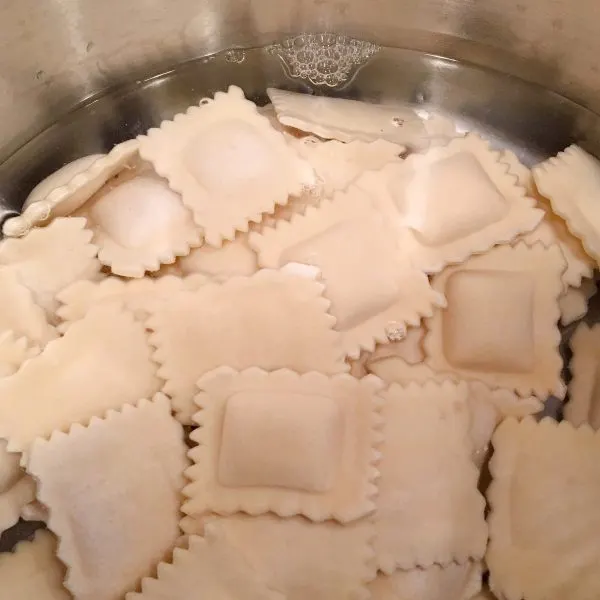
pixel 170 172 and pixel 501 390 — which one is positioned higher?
pixel 170 172

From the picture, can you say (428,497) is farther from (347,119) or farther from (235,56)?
(235,56)

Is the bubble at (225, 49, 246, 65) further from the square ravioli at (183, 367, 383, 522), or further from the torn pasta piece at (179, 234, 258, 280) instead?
the square ravioli at (183, 367, 383, 522)

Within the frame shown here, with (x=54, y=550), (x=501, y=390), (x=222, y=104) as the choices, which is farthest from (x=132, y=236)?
(x=501, y=390)

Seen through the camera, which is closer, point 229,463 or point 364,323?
point 229,463

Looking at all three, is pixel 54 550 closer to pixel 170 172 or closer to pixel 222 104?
pixel 170 172

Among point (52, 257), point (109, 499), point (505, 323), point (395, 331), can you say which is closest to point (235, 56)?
point (52, 257)

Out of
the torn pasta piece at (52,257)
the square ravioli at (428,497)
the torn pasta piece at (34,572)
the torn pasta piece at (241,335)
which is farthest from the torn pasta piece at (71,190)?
the square ravioli at (428,497)

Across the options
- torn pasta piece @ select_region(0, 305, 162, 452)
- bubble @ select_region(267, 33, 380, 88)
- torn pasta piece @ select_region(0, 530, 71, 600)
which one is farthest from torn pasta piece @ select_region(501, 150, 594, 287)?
torn pasta piece @ select_region(0, 530, 71, 600)
